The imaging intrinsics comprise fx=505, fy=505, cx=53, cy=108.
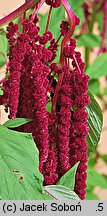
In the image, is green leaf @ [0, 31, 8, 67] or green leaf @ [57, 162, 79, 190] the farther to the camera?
green leaf @ [0, 31, 8, 67]

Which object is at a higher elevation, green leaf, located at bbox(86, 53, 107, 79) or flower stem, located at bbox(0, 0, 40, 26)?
green leaf, located at bbox(86, 53, 107, 79)

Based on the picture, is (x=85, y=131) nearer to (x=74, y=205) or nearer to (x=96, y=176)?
(x=74, y=205)

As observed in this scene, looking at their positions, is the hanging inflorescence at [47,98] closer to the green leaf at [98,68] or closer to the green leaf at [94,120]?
the green leaf at [94,120]

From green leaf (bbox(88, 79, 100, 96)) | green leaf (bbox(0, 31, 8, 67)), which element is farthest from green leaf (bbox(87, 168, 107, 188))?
green leaf (bbox(0, 31, 8, 67))

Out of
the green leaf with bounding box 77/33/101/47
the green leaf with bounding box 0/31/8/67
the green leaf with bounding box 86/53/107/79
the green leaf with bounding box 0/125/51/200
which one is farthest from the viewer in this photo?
the green leaf with bounding box 77/33/101/47

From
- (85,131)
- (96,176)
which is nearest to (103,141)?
(96,176)

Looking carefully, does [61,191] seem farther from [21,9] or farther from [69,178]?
[21,9]

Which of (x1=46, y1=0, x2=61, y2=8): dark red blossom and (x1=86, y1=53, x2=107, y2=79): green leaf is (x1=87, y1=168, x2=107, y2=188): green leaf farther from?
(x1=46, y1=0, x2=61, y2=8): dark red blossom
